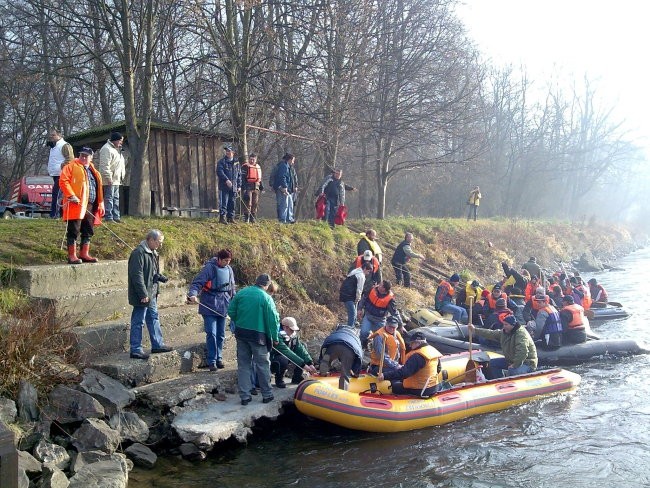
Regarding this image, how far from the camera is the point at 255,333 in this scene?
852cm

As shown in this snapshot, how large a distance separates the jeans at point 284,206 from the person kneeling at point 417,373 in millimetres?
7260

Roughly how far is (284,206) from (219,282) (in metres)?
6.86

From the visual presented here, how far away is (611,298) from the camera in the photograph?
2223 centimetres

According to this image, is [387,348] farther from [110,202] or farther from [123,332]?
[110,202]

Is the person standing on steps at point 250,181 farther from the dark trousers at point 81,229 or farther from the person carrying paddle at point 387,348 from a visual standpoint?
the person carrying paddle at point 387,348

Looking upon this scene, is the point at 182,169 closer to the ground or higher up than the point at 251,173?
higher up

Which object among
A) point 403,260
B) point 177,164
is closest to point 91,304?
point 177,164

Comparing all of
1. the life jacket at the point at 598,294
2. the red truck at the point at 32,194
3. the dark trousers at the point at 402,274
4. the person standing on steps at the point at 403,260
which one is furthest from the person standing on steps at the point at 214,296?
the life jacket at the point at 598,294

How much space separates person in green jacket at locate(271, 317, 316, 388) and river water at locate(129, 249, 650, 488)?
2.40 feet

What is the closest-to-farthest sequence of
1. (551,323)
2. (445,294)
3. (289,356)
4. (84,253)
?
(289,356), (84,253), (551,323), (445,294)

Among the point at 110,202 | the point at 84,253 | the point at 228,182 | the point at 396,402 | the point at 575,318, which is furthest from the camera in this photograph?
the point at 575,318

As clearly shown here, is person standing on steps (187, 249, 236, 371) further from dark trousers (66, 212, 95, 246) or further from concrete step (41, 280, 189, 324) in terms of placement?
dark trousers (66, 212, 95, 246)

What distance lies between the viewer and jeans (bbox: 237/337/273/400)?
866 centimetres

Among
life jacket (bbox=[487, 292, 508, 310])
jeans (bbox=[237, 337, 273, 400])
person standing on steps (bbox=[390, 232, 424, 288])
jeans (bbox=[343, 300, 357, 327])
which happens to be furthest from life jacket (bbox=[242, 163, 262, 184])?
jeans (bbox=[237, 337, 273, 400])
